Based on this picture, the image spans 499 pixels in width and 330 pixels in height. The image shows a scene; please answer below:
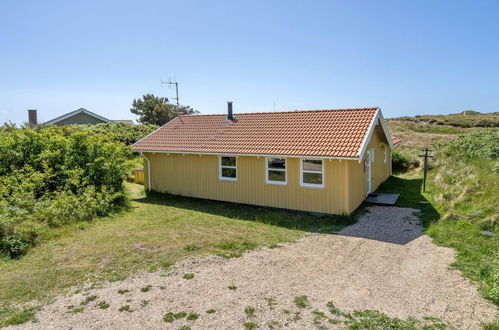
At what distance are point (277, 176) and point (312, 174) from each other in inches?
60.5

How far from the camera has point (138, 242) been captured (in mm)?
10578

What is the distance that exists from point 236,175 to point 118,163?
19.0 feet

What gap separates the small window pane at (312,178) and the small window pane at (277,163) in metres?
1.01

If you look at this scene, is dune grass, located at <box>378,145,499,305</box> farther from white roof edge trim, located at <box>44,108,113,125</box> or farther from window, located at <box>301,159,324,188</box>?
white roof edge trim, located at <box>44,108,113,125</box>

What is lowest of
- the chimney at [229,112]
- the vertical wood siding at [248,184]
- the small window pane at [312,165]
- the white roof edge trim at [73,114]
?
the vertical wood siding at [248,184]

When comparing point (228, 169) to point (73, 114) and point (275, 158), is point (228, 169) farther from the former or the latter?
point (73, 114)

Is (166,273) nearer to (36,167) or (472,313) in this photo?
(472,313)

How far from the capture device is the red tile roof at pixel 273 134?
44.5ft


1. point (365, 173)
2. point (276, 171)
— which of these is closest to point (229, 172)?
point (276, 171)

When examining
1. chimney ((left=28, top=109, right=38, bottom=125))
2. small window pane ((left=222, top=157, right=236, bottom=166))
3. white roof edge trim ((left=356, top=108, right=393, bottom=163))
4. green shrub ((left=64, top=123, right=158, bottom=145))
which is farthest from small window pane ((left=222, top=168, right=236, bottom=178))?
chimney ((left=28, top=109, right=38, bottom=125))

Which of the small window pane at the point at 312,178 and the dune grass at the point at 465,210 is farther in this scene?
the small window pane at the point at 312,178

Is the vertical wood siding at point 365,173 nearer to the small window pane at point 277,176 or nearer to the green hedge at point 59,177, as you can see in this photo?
the small window pane at point 277,176

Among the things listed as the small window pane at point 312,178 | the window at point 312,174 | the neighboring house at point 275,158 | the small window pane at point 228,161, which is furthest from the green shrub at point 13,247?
the small window pane at point 312,178

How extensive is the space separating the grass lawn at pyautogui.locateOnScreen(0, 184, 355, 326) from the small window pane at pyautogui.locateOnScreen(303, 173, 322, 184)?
1380 mm
